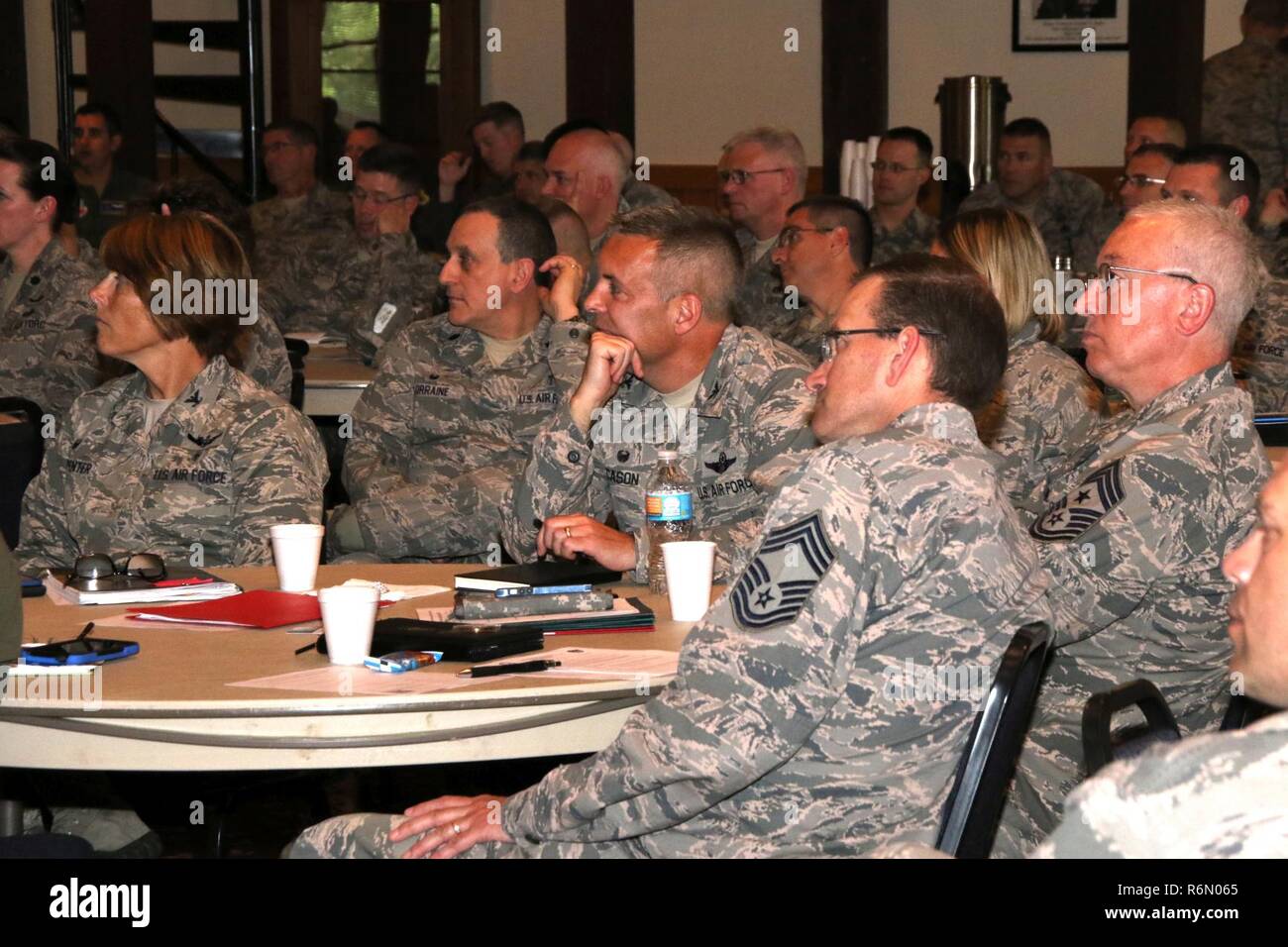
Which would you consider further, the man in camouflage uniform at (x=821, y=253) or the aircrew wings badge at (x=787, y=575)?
the man in camouflage uniform at (x=821, y=253)

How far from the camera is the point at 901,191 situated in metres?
8.21

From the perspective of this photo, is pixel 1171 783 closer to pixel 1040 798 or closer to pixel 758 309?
pixel 1040 798

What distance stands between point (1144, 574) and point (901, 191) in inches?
239

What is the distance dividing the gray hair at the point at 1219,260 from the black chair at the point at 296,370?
2.67 metres

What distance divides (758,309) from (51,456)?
158 inches

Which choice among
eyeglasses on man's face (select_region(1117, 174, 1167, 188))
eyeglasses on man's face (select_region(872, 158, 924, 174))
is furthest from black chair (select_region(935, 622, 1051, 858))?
eyeglasses on man's face (select_region(872, 158, 924, 174))

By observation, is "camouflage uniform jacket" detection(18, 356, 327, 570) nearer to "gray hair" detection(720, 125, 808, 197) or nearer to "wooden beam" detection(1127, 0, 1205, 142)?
"gray hair" detection(720, 125, 808, 197)

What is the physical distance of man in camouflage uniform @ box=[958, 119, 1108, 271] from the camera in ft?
28.3

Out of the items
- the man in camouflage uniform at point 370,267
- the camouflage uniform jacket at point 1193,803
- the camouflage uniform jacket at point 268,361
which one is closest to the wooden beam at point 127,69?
the man in camouflage uniform at point 370,267

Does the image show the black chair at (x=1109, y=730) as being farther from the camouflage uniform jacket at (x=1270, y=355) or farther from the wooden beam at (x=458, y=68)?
the wooden beam at (x=458, y=68)

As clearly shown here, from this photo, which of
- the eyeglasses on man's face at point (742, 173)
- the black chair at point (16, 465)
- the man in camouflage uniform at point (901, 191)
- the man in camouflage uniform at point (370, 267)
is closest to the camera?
the black chair at point (16, 465)

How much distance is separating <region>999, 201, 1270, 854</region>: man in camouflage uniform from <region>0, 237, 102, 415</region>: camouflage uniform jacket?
12.8 feet

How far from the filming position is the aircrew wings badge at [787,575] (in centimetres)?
176
